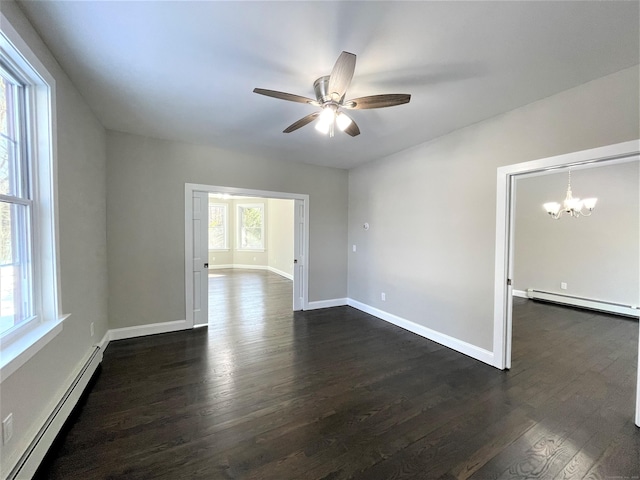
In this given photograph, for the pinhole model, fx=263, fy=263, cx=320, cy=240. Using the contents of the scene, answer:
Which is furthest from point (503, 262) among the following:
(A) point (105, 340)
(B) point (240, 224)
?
(B) point (240, 224)

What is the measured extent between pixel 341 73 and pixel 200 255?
326 centimetres

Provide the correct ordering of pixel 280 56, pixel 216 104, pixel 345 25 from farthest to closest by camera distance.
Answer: pixel 216 104 < pixel 280 56 < pixel 345 25

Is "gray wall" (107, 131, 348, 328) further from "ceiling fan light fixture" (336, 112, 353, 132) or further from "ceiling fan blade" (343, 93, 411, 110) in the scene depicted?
"ceiling fan blade" (343, 93, 411, 110)

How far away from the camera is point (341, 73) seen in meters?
1.68

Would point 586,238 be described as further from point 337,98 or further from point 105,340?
point 105,340

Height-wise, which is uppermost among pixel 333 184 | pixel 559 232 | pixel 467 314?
pixel 333 184

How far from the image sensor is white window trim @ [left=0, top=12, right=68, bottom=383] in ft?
5.45

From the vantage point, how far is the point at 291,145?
372cm

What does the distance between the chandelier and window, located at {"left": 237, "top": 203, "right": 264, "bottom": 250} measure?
8098mm

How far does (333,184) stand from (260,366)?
3376 mm

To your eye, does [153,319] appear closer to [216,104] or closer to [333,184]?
[216,104]

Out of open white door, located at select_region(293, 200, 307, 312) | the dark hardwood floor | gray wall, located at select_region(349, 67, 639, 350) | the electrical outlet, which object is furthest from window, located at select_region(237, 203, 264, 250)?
the electrical outlet

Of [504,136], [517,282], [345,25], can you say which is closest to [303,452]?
[345,25]

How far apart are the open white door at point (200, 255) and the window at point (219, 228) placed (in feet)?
19.9
